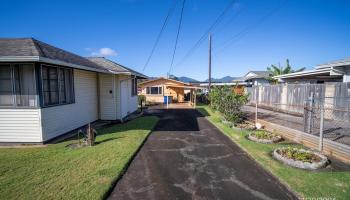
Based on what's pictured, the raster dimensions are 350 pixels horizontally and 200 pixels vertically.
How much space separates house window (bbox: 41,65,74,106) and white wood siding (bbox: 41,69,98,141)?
30 centimetres

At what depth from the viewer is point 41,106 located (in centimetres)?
644

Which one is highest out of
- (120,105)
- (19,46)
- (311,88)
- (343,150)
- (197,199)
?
(19,46)

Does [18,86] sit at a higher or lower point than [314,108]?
higher

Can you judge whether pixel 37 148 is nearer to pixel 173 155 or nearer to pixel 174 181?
pixel 173 155

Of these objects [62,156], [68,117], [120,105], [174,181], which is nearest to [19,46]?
[68,117]

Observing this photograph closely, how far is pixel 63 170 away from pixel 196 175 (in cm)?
317

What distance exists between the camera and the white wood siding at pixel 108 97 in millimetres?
11008

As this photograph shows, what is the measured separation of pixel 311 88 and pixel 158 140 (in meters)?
10.8

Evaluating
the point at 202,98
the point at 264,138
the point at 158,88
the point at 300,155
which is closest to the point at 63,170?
the point at 300,155

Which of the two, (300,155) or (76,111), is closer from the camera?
(300,155)

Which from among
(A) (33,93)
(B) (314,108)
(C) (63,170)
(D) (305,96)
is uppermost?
(A) (33,93)

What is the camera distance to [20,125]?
6.54m

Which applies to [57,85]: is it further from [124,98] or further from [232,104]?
[232,104]

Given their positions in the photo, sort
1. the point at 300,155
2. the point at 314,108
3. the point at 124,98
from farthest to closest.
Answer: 1. the point at 124,98
2. the point at 314,108
3. the point at 300,155
